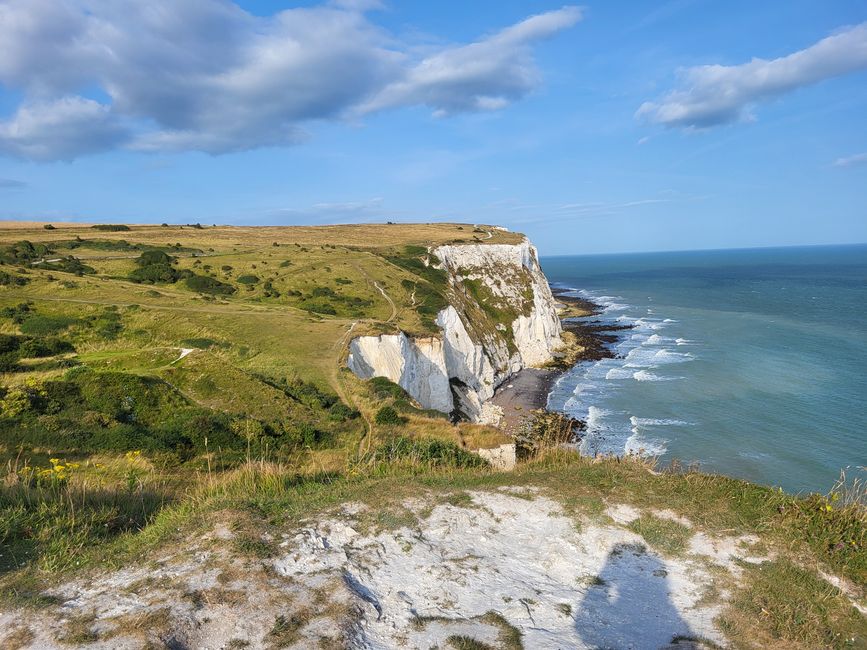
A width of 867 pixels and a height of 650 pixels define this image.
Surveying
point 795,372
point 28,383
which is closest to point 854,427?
point 795,372

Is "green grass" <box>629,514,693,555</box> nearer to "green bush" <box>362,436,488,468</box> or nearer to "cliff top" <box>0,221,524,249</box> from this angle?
"green bush" <box>362,436,488,468</box>

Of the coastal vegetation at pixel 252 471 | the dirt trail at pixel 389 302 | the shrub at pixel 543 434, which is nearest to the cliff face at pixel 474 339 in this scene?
the coastal vegetation at pixel 252 471

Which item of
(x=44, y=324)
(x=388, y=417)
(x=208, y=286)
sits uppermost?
(x=208, y=286)

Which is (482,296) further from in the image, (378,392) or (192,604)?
(192,604)

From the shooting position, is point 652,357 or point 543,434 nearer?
point 543,434

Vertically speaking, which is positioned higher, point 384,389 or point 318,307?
point 318,307

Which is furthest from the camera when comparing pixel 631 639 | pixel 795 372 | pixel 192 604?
pixel 795 372

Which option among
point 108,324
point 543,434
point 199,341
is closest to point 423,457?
point 543,434

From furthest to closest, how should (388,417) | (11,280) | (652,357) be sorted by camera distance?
(652,357) → (11,280) → (388,417)

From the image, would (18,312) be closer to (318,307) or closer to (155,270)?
(155,270)
